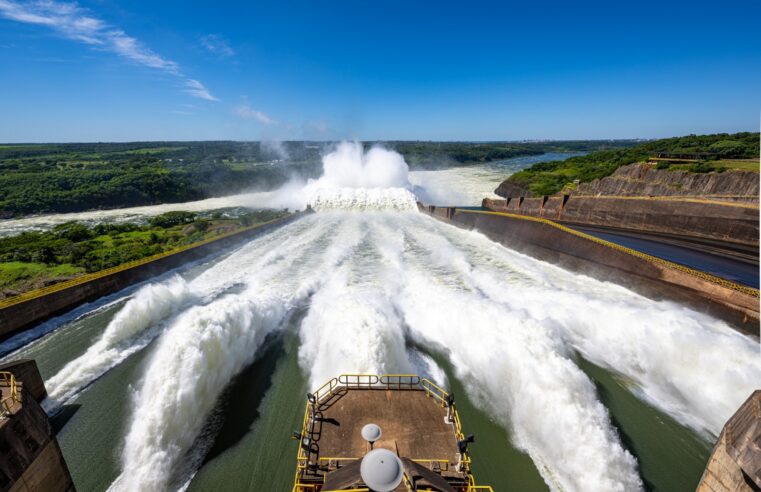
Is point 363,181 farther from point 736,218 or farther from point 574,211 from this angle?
point 736,218

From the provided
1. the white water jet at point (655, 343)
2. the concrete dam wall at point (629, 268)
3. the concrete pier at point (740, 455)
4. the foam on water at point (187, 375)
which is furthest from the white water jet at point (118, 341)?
the concrete dam wall at point (629, 268)

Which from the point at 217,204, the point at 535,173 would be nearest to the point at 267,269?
the point at 217,204

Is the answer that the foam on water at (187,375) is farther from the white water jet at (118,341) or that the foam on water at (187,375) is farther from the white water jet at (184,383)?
the white water jet at (118,341)

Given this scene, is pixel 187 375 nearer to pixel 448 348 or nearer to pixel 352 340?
pixel 352 340

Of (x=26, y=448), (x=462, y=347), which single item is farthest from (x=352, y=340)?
(x=26, y=448)

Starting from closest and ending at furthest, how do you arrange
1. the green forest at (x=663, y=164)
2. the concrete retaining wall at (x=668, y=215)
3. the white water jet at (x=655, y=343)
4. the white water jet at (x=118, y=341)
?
the white water jet at (x=655, y=343)
the white water jet at (x=118, y=341)
the concrete retaining wall at (x=668, y=215)
the green forest at (x=663, y=164)

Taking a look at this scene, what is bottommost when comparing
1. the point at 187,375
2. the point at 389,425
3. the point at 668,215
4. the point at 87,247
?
the point at 87,247

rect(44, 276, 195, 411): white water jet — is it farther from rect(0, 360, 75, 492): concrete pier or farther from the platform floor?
the platform floor

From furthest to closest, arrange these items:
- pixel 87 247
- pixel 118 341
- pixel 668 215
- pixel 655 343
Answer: pixel 87 247, pixel 668 215, pixel 118 341, pixel 655 343
